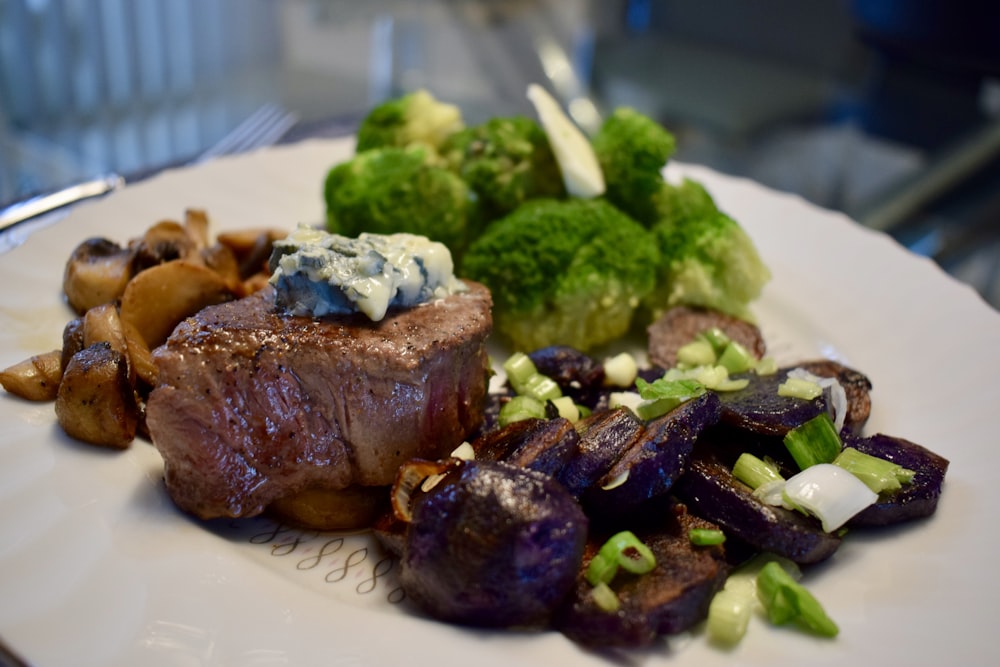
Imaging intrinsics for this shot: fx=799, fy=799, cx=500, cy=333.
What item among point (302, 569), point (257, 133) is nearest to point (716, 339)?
point (302, 569)

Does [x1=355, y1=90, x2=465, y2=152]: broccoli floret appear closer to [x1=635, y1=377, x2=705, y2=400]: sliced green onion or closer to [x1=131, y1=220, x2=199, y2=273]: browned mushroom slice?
[x1=131, y1=220, x2=199, y2=273]: browned mushroom slice

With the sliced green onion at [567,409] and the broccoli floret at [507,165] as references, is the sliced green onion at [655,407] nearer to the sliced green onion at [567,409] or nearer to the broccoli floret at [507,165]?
the sliced green onion at [567,409]

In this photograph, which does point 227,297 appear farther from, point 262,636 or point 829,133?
point 829,133

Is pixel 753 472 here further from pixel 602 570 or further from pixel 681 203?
pixel 681 203


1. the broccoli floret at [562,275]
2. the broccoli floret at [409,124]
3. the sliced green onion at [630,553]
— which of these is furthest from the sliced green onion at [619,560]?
the broccoli floret at [409,124]

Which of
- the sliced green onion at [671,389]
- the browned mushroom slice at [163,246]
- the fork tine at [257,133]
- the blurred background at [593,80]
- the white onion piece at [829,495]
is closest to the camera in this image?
the white onion piece at [829,495]

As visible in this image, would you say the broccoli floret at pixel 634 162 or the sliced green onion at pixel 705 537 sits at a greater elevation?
the broccoli floret at pixel 634 162
